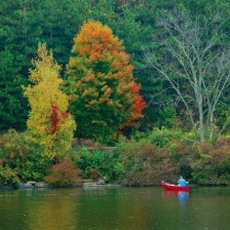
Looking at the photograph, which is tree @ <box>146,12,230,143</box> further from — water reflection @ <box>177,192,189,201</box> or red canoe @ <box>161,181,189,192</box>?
water reflection @ <box>177,192,189,201</box>

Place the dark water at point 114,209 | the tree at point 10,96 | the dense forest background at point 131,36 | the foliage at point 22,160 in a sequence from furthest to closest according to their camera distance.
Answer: the dense forest background at point 131,36 < the tree at point 10,96 < the foliage at point 22,160 < the dark water at point 114,209

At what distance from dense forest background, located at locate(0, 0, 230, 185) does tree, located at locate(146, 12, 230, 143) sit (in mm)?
84

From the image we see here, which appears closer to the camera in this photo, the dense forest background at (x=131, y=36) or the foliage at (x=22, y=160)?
the foliage at (x=22, y=160)

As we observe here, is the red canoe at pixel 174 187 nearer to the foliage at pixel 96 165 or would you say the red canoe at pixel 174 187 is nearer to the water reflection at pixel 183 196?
the water reflection at pixel 183 196

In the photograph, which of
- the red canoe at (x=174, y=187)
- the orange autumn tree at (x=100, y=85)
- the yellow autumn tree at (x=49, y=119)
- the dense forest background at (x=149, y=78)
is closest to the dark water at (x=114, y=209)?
the red canoe at (x=174, y=187)

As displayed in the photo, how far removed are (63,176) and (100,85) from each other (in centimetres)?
993

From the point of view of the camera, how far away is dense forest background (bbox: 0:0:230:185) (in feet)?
189

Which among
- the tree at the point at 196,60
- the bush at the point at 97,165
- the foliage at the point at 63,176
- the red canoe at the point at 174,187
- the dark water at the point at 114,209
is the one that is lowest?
the dark water at the point at 114,209

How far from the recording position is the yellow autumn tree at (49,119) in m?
58.2

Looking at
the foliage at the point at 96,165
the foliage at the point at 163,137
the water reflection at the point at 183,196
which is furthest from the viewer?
the foliage at the point at 163,137

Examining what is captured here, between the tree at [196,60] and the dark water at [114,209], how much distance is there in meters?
12.1

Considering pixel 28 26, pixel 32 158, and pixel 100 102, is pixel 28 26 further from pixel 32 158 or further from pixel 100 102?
pixel 32 158

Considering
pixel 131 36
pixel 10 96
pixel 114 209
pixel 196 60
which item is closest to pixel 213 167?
pixel 196 60

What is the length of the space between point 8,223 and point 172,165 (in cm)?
2293
